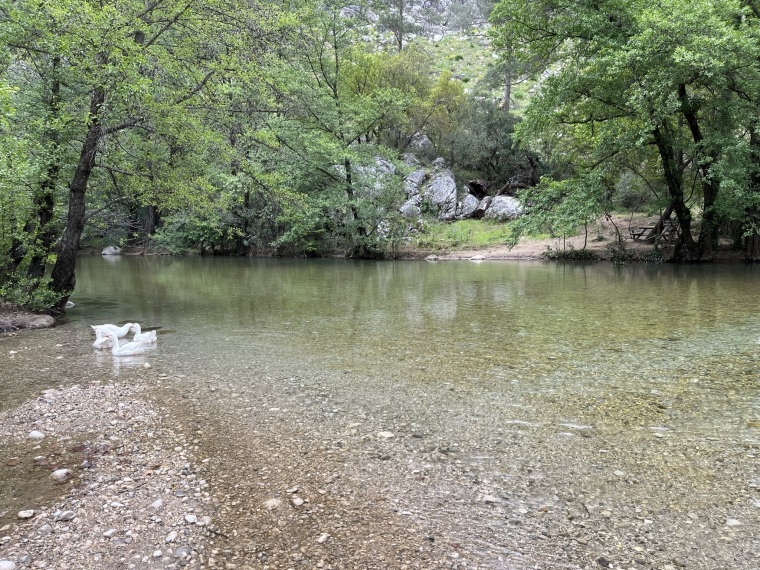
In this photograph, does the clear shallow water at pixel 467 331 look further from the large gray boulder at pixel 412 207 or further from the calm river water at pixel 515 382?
the large gray boulder at pixel 412 207

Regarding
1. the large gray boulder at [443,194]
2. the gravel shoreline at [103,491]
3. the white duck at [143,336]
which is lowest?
the gravel shoreline at [103,491]

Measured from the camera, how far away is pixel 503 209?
1407 inches

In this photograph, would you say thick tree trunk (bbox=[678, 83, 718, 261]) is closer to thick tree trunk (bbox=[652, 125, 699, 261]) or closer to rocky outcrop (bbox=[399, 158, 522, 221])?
thick tree trunk (bbox=[652, 125, 699, 261])

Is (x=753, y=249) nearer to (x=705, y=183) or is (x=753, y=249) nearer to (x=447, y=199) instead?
(x=705, y=183)

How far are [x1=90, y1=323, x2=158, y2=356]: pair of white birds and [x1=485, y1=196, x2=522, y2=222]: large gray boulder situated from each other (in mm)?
31383

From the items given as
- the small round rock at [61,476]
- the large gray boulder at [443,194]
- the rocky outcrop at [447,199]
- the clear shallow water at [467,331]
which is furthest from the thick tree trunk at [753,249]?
the small round rock at [61,476]

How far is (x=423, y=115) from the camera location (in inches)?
1606

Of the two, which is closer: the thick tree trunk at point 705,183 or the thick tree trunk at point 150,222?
the thick tree trunk at point 705,183

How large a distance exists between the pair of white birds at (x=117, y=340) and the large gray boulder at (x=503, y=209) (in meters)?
31.4

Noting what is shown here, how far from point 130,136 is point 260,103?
362 centimetres

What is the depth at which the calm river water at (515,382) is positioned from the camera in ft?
10.0

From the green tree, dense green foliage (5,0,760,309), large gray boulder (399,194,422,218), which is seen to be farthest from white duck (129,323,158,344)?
large gray boulder (399,194,422,218)

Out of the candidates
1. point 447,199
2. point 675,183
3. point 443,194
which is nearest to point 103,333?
point 675,183

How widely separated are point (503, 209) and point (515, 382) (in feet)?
106
